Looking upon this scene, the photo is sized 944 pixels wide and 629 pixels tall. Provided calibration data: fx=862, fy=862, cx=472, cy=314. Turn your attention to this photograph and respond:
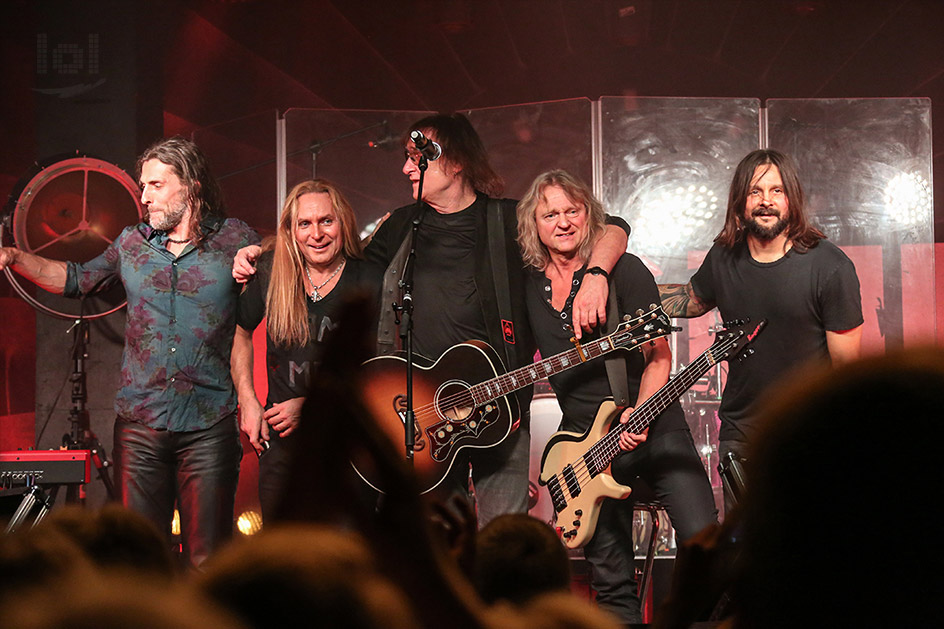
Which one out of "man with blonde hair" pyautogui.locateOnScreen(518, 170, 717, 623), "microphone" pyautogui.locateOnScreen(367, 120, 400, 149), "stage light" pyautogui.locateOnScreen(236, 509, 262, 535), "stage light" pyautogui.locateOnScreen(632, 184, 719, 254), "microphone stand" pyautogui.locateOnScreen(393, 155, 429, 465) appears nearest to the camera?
"stage light" pyautogui.locateOnScreen(236, 509, 262, 535)

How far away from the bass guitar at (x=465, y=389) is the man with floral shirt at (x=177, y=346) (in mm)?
736

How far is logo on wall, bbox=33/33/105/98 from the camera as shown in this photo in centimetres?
479

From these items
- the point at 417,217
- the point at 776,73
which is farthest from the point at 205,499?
the point at 776,73

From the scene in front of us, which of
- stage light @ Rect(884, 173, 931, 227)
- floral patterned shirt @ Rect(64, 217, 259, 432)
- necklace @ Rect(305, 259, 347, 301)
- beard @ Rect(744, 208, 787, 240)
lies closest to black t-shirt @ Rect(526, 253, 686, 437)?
beard @ Rect(744, 208, 787, 240)

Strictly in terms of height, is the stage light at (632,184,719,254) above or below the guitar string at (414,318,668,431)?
above

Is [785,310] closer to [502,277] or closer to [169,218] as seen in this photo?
[502,277]

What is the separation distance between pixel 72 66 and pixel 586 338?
3358 millimetres

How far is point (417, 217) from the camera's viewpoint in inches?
135

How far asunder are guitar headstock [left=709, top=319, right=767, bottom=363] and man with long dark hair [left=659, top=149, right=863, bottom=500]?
1.3 inches

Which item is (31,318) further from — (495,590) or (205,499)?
(495,590)

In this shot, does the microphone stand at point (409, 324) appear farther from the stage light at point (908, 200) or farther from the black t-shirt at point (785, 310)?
the stage light at point (908, 200)

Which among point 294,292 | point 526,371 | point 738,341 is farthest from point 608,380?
point 294,292

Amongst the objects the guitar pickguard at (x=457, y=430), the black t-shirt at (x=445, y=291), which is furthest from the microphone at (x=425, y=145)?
the guitar pickguard at (x=457, y=430)

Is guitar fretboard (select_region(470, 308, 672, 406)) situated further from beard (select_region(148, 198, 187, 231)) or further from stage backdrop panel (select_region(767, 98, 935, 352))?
stage backdrop panel (select_region(767, 98, 935, 352))
